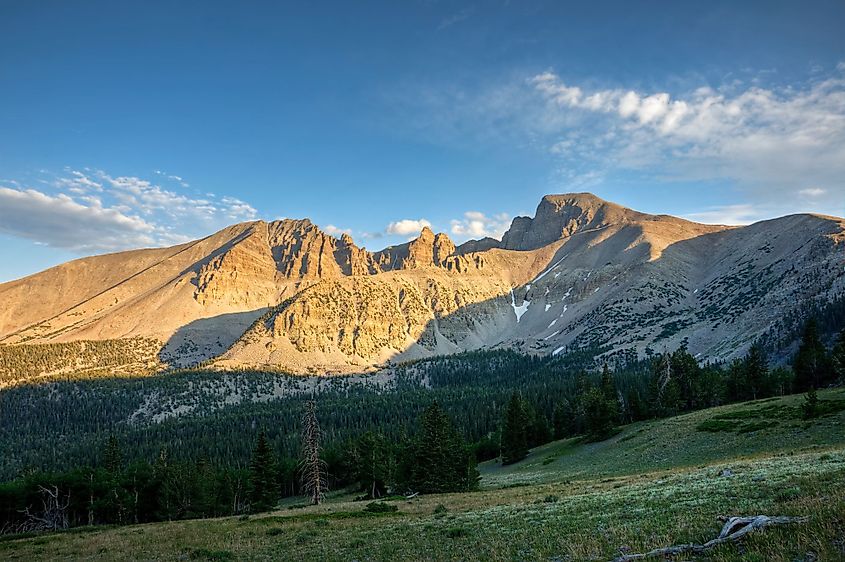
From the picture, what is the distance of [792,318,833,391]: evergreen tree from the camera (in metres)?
78.4

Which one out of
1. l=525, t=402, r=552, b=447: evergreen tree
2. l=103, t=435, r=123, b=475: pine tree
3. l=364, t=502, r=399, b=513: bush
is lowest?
l=525, t=402, r=552, b=447: evergreen tree

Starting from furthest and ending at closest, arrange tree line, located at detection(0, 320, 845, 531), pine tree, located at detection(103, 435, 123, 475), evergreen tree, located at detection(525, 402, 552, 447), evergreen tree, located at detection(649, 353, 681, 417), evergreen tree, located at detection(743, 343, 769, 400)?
evergreen tree, located at detection(525, 402, 552, 447) < evergreen tree, located at detection(743, 343, 769, 400) < evergreen tree, located at detection(649, 353, 681, 417) < pine tree, located at detection(103, 435, 123, 475) < tree line, located at detection(0, 320, 845, 531)

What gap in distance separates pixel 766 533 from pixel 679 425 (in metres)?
61.7

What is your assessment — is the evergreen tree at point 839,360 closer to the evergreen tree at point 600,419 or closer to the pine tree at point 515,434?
the evergreen tree at point 600,419

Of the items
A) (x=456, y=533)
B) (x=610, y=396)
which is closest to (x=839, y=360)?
(x=610, y=396)

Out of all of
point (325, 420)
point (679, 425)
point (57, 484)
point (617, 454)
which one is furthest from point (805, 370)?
point (325, 420)

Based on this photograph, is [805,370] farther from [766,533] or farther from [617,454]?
[766,533]

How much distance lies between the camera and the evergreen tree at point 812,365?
257 feet

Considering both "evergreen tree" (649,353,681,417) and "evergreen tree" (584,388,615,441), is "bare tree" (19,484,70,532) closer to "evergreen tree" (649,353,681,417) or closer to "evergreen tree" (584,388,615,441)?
"evergreen tree" (584,388,615,441)

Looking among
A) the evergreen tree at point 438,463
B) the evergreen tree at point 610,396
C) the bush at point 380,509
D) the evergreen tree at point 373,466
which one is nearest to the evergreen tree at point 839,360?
the evergreen tree at point 610,396

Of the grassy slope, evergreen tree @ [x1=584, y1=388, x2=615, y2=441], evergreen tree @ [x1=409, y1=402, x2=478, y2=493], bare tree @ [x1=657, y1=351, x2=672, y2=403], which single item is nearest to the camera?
the grassy slope

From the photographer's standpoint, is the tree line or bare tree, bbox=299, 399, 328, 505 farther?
the tree line

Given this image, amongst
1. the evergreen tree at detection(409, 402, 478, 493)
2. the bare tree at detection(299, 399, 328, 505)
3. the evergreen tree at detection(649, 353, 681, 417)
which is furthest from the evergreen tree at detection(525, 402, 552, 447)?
the bare tree at detection(299, 399, 328, 505)

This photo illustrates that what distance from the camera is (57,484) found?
209ft
